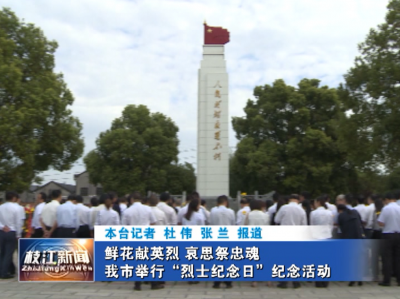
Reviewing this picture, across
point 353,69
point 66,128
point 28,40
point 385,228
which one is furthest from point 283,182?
point 385,228

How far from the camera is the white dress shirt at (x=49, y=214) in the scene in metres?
10.4

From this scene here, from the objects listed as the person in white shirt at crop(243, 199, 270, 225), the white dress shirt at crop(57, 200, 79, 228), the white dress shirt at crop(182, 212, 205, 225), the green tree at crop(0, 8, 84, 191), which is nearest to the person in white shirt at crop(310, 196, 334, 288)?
the person in white shirt at crop(243, 199, 270, 225)

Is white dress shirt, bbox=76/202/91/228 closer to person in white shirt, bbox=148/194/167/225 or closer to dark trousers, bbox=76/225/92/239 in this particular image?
dark trousers, bbox=76/225/92/239

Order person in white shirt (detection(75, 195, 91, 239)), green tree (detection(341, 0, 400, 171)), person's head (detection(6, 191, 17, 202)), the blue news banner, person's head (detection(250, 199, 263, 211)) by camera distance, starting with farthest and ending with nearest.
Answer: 1. green tree (detection(341, 0, 400, 171))
2. person in white shirt (detection(75, 195, 91, 239))
3. person's head (detection(6, 191, 17, 202))
4. person's head (detection(250, 199, 263, 211))
5. the blue news banner

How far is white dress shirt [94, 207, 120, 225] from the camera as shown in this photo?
9586 mm

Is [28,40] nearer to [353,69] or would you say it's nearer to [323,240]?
[353,69]

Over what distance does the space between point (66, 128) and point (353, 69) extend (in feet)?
49.2

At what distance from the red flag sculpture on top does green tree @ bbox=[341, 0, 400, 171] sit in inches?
262

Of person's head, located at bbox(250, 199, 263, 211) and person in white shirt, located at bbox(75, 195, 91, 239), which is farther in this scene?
person in white shirt, located at bbox(75, 195, 91, 239)

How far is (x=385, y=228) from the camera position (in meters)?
9.31

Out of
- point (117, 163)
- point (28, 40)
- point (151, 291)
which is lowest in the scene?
point (151, 291)

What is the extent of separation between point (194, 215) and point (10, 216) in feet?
11.8

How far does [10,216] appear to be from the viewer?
10047mm

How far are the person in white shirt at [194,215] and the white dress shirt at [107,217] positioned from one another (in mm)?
1292
